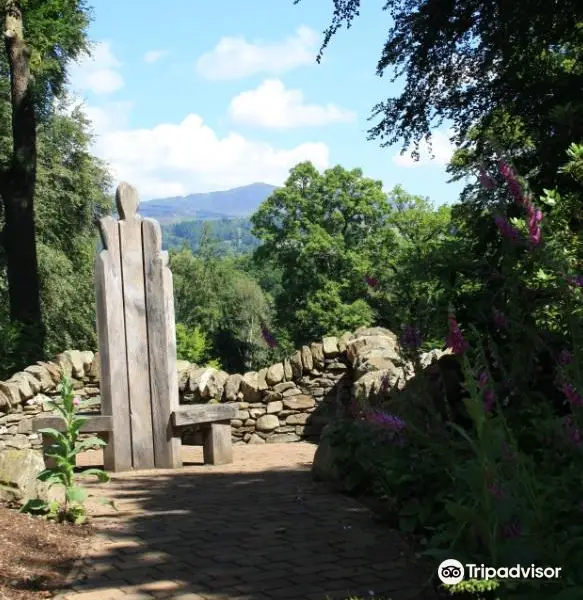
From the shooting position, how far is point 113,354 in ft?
25.0

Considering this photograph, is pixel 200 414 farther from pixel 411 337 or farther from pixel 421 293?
pixel 411 337

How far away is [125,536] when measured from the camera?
4.71 meters

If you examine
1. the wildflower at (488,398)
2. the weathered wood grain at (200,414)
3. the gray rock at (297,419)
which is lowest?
the gray rock at (297,419)

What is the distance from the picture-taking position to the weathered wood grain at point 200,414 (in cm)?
764

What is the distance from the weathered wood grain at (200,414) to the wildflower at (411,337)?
376 centimetres

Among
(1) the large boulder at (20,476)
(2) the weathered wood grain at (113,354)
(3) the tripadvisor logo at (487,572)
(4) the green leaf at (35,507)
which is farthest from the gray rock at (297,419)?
(3) the tripadvisor logo at (487,572)

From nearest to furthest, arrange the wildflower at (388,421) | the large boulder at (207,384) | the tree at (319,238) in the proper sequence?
1. the wildflower at (388,421)
2. the large boulder at (207,384)
3. the tree at (319,238)

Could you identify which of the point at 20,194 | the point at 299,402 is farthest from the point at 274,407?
the point at 20,194

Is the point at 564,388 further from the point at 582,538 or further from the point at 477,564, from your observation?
the point at 477,564

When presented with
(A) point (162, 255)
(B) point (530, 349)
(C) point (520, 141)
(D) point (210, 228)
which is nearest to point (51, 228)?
(A) point (162, 255)

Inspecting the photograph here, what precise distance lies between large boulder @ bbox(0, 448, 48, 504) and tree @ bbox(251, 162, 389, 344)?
31.8 m

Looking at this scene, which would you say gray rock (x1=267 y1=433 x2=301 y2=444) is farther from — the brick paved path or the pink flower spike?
the pink flower spike

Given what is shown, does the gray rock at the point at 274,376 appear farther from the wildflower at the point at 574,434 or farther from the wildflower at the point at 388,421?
the wildflower at the point at 574,434

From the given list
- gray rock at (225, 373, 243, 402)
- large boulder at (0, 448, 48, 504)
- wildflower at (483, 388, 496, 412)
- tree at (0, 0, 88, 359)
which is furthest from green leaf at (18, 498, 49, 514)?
tree at (0, 0, 88, 359)
